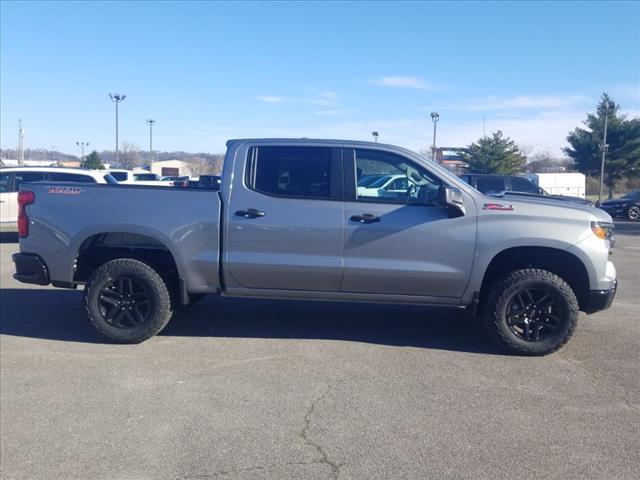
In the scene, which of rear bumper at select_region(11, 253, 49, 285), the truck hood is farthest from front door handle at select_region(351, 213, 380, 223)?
rear bumper at select_region(11, 253, 49, 285)

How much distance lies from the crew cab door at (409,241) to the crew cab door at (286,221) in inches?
5.8

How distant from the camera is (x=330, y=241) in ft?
20.1

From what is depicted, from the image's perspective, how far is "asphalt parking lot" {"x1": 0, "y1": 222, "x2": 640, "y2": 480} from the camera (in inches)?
155

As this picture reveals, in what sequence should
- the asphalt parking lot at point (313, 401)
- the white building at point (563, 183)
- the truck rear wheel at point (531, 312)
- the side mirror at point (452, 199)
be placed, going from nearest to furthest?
the asphalt parking lot at point (313, 401) → the side mirror at point (452, 199) → the truck rear wheel at point (531, 312) → the white building at point (563, 183)

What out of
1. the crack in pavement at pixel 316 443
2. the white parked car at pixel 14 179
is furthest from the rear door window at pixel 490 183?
the crack in pavement at pixel 316 443

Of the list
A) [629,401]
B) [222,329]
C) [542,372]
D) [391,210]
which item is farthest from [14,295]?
[629,401]

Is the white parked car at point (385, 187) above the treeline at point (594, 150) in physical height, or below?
below

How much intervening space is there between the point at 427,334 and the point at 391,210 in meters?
1.54

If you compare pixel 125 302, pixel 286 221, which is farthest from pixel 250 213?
pixel 125 302

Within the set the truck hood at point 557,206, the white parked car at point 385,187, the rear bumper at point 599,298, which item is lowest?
the rear bumper at point 599,298

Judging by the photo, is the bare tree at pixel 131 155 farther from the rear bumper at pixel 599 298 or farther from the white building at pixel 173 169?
the rear bumper at pixel 599 298

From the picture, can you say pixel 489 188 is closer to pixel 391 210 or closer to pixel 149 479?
pixel 391 210

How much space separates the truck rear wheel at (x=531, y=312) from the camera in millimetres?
5980

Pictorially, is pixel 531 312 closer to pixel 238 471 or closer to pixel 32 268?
pixel 238 471
